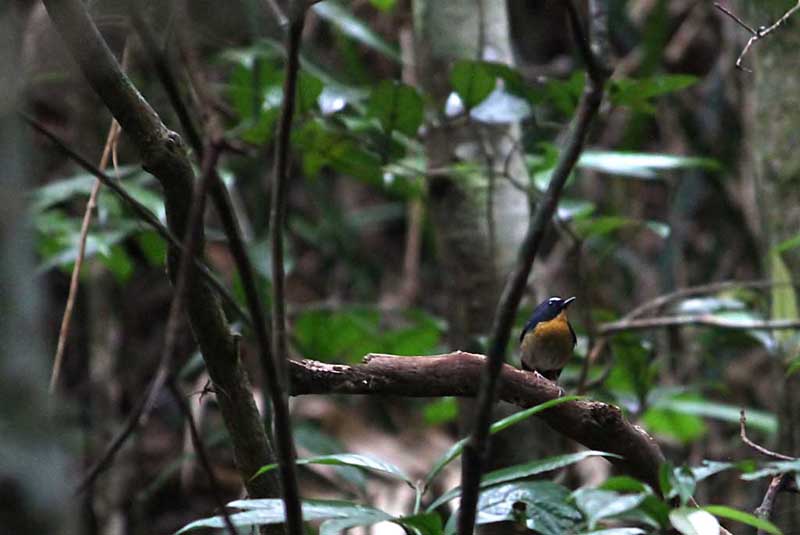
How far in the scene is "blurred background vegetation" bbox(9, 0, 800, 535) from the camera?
9.74ft

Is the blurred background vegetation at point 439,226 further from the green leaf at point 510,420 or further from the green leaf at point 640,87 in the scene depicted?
the green leaf at point 510,420

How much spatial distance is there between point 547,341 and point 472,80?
85cm

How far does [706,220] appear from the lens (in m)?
6.36

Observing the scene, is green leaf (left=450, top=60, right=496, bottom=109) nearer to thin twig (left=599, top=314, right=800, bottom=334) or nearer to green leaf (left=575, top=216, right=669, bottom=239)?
green leaf (left=575, top=216, right=669, bottom=239)

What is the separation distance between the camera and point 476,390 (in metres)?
1.66

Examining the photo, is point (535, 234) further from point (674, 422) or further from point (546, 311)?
point (674, 422)

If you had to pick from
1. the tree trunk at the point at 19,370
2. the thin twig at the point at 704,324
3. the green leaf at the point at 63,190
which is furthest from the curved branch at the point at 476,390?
the green leaf at the point at 63,190

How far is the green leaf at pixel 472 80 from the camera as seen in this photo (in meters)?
2.87

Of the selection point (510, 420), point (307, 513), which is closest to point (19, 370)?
point (307, 513)

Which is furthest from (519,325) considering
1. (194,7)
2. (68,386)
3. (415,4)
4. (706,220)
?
(706,220)

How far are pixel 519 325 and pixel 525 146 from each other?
2.14 feet

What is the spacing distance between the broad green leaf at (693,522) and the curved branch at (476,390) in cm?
39

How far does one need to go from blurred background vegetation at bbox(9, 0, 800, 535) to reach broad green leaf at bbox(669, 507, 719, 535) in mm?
52

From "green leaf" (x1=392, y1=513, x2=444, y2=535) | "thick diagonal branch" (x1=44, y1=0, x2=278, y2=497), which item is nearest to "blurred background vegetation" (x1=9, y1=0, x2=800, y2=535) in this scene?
"thick diagonal branch" (x1=44, y1=0, x2=278, y2=497)
